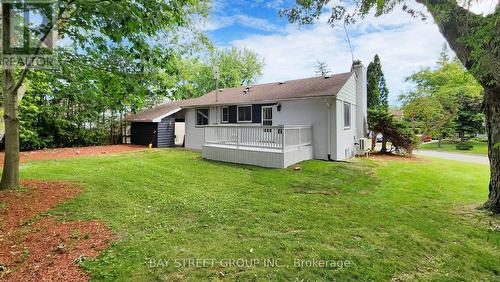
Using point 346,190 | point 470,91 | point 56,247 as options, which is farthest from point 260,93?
point 470,91

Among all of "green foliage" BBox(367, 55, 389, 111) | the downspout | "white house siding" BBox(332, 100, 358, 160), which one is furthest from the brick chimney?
"green foliage" BBox(367, 55, 389, 111)

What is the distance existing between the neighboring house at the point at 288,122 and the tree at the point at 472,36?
3.75 meters

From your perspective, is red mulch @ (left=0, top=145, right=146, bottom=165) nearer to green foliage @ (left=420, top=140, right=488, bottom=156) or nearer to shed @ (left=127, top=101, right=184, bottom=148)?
shed @ (left=127, top=101, right=184, bottom=148)

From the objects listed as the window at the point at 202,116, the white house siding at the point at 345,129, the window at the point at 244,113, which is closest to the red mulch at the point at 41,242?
the white house siding at the point at 345,129

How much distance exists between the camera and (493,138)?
5.34 m

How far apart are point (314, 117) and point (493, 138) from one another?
21.7ft

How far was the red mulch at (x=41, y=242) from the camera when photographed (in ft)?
9.47

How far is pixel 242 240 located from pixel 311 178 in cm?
500

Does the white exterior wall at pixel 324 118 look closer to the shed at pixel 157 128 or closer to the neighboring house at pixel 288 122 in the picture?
the neighboring house at pixel 288 122

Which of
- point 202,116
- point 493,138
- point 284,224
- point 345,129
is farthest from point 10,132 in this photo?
point 345,129

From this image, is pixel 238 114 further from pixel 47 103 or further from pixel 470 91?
pixel 470 91

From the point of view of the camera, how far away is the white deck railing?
994 centimetres

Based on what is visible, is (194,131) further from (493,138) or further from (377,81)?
(377,81)

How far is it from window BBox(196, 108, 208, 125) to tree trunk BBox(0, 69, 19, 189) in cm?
1021
